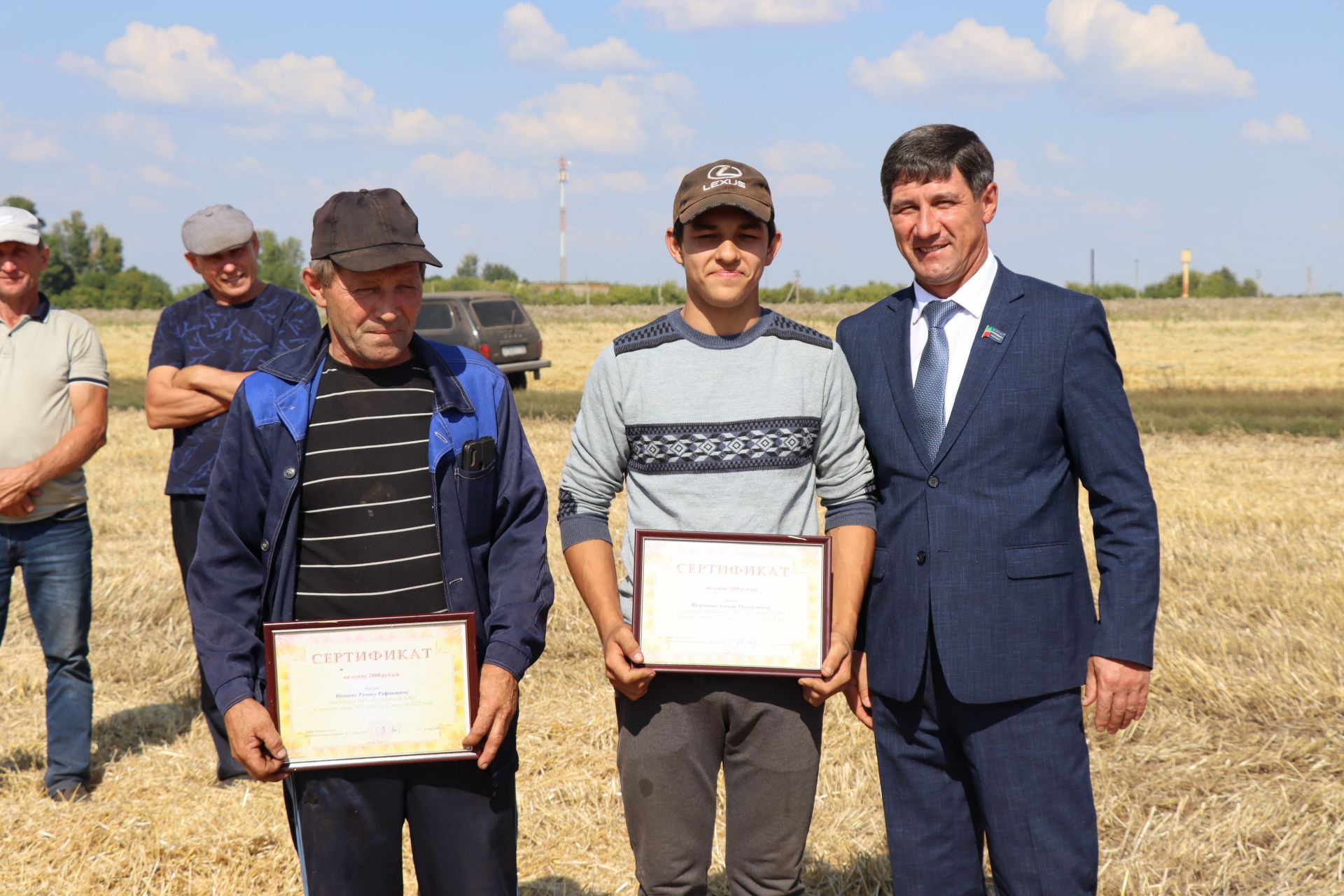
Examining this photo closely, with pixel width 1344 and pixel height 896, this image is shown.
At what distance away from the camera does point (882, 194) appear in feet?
10.1

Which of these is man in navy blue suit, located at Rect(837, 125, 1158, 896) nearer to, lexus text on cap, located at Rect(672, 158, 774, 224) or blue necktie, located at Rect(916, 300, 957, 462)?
blue necktie, located at Rect(916, 300, 957, 462)

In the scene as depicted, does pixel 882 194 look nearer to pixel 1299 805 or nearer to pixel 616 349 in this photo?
pixel 616 349

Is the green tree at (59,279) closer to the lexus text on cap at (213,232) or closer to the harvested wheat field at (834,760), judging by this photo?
the harvested wheat field at (834,760)

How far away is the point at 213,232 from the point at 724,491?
285cm

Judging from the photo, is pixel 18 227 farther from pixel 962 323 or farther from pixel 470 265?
pixel 470 265

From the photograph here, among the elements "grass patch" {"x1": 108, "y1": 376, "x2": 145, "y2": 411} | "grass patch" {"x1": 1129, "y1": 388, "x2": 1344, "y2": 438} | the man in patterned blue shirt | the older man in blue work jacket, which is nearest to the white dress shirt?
the older man in blue work jacket

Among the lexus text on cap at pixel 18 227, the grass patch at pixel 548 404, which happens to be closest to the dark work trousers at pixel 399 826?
the lexus text on cap at pixel 18 227

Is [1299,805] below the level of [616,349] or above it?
below

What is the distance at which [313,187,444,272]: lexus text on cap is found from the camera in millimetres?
2598

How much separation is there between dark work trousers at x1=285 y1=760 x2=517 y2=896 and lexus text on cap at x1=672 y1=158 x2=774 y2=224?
1404 millimetres

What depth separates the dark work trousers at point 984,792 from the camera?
2.87m

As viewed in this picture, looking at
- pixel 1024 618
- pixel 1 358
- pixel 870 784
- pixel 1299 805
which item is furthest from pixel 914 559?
pixel 1 358

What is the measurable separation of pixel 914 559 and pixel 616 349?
0.89m

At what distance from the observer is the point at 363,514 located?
2.70 meters
